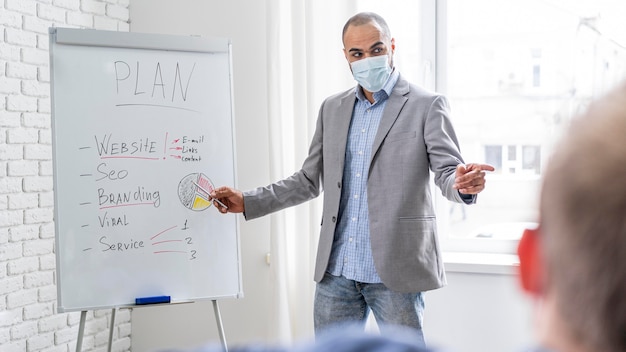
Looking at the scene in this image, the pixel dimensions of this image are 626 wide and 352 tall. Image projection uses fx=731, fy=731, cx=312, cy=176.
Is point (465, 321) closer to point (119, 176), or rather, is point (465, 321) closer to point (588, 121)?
point (119, 176)

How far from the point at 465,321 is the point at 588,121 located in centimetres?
305

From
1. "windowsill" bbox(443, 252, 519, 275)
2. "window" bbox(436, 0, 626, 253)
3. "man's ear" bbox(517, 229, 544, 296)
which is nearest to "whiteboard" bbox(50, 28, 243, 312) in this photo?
"windowsill" bbox(443, 252, 519, 275)

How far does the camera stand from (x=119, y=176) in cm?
268

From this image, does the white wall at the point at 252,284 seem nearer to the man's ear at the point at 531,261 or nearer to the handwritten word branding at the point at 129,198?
the handwritten word branding at the point at 129,198

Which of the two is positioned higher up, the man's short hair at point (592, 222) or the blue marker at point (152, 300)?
the man's short hair at point (592, 222)

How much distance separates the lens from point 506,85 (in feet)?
11.1

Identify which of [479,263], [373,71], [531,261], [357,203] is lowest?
[479,263]

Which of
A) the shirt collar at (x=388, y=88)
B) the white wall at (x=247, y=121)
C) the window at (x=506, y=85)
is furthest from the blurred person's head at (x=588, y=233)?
the white wall at (x=247, y=121)

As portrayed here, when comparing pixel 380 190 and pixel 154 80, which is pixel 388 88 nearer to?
pixel 380 190

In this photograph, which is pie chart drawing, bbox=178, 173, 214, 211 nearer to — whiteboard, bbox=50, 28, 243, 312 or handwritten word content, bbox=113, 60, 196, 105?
whiteboard, bbox=50, 28, 243, 312

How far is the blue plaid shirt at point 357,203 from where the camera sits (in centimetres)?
250

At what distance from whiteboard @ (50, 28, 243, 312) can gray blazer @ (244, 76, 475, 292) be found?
52 centimetres

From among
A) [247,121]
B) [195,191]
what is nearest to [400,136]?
[195,191]

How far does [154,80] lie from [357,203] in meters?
0.91
